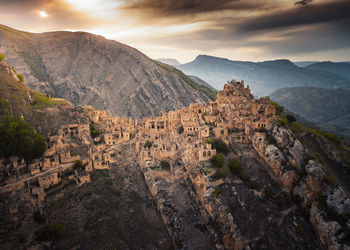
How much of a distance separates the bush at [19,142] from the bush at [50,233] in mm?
19316

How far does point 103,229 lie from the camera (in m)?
39.2

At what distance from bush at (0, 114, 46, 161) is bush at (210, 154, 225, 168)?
3705cm

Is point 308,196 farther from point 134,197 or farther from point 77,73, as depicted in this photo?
point 77,73

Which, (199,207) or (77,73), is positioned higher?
(77,73)

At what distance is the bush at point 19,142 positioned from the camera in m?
47.8

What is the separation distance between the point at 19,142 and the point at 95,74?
387ft

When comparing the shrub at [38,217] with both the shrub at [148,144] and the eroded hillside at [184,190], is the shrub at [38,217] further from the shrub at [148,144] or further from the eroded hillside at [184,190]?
the shrub at [148,144]

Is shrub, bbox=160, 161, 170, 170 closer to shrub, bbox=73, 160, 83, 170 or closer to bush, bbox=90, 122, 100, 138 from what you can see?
shrub, bbox=73, 160, 83, 170

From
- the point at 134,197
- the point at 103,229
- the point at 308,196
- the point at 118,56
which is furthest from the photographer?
the point at 118,56

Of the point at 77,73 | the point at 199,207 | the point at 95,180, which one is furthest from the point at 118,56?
the point at 199,207

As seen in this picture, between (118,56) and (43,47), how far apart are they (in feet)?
189

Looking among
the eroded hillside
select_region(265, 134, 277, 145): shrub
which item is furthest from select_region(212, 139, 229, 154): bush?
select_region(265, 134, 277, 145): shrub

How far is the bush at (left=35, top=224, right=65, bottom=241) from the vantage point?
34234 mm

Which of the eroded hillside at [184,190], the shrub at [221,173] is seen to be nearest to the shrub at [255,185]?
the eroded hillside at [184,190]
